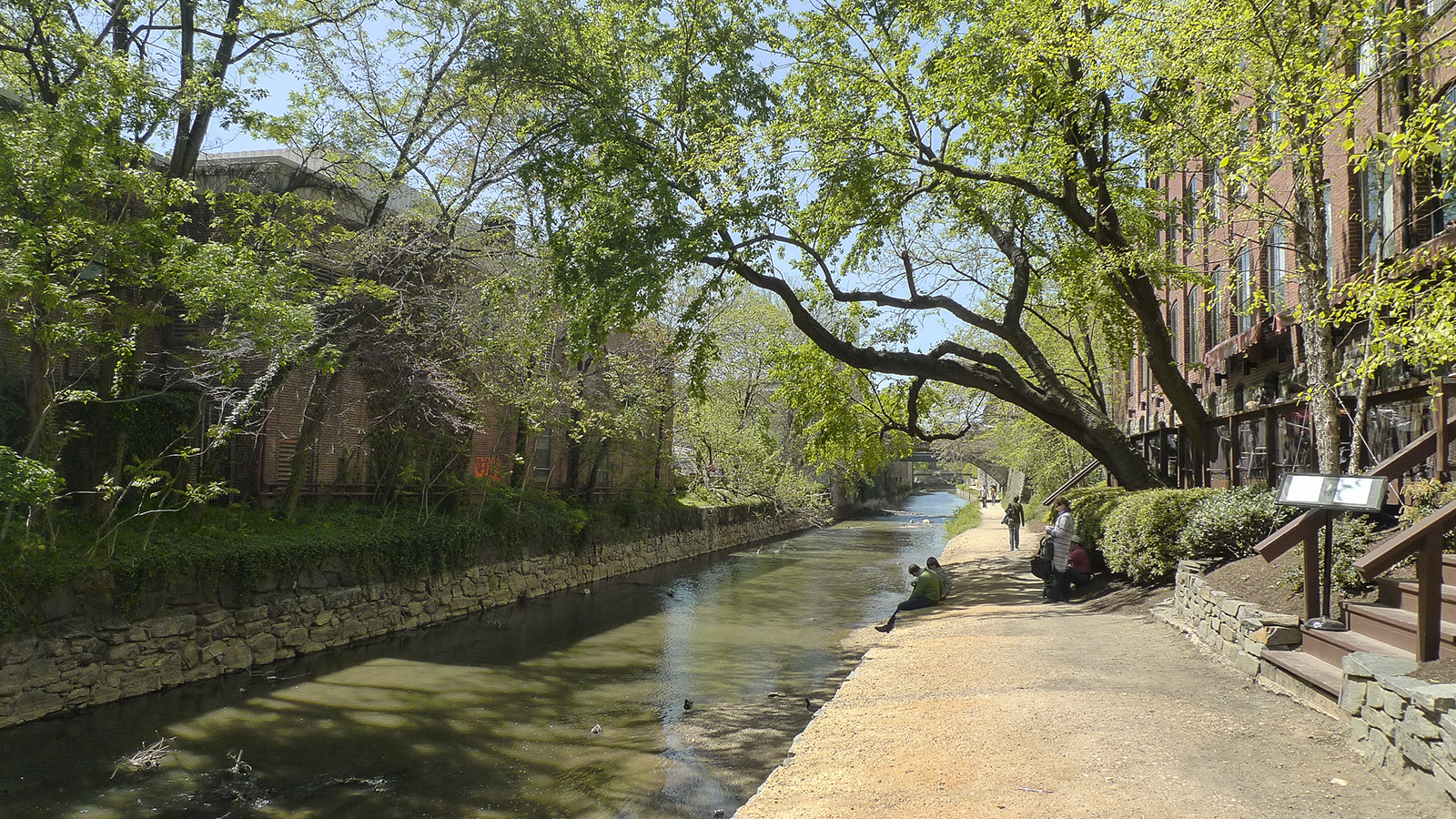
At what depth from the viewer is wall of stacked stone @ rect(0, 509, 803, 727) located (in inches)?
401

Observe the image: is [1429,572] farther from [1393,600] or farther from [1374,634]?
[1393,600]

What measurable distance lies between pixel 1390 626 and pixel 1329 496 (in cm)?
96

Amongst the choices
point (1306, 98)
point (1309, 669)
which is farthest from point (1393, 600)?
point (1306, 98)

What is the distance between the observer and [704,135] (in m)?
Result: 13.8

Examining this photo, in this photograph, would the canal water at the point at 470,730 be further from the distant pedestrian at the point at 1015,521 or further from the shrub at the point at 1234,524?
the distant pedestrian at the point at 1015,521

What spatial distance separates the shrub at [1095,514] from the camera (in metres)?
15.2

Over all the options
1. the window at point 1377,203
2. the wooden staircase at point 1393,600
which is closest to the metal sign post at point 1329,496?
the wooden staircase at point 1393,600

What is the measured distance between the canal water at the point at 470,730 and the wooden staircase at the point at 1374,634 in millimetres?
4526

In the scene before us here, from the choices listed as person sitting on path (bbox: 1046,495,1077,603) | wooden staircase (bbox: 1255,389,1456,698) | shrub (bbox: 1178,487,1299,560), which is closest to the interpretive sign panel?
wooden staircase (bbox: 1255,389,1456,698)

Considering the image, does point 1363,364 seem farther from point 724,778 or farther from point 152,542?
point 152,542

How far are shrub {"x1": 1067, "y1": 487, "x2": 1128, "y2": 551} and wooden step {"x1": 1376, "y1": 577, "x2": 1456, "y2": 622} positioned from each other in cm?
759

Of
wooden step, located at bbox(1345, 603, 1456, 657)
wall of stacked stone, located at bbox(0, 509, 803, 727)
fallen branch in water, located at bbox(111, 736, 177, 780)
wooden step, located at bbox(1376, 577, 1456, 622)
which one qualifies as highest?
wooden step, located at bbox(1376, 577, 1456, 622)

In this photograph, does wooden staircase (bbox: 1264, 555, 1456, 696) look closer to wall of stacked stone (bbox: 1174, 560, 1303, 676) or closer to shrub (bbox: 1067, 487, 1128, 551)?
wall of stacked stone (bbox: 1174, 560, 1303, 676)

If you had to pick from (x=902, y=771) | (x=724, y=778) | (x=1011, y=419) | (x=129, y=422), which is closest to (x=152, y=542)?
(x=129, y=422)
